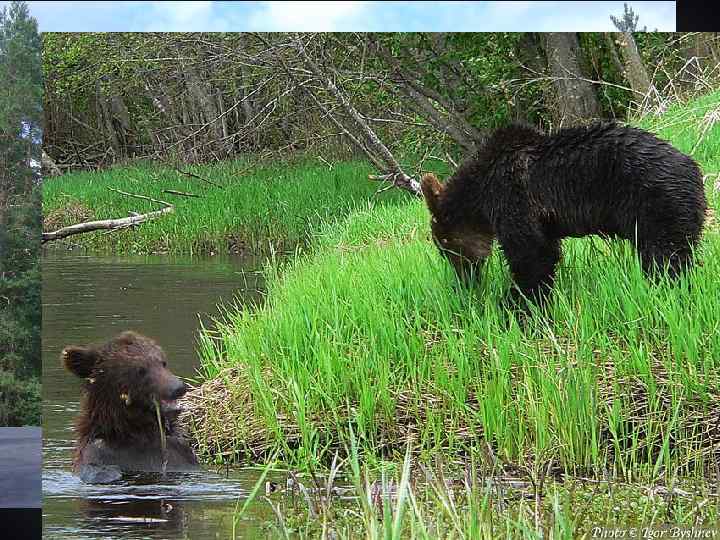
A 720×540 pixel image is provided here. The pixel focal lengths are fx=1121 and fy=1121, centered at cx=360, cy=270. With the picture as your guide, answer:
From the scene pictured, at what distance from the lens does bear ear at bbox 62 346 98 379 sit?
4648mm

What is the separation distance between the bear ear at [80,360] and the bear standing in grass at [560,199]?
5.70 feet

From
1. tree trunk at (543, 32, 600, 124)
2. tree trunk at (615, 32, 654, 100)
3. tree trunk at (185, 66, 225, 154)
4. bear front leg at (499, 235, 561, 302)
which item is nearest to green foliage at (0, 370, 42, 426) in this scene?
tree trunk at (185, 66, 225, 154)

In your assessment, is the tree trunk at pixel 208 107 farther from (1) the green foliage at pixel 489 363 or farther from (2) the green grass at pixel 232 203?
(1) the green foliage at pixel 489 363

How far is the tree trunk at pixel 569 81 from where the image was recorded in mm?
5309

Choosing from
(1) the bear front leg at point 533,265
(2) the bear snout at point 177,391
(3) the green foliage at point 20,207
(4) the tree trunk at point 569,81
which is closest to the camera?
(2) the bear snout at point 177,391

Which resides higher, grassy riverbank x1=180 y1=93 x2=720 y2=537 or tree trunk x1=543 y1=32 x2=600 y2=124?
tree trunk x1=543 y1=32 x2=600 y2=124

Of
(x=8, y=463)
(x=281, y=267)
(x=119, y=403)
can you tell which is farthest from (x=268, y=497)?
(x=8, y=463)

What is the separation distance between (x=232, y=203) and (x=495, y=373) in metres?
1.68

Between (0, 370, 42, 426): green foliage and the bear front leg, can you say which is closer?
the bear front leg

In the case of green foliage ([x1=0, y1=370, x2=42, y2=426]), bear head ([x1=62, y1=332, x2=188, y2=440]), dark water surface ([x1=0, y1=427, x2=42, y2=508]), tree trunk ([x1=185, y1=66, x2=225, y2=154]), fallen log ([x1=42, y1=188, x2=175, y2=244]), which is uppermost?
tree trunk ([x1=185, y1=66, x2=225, y2=154])

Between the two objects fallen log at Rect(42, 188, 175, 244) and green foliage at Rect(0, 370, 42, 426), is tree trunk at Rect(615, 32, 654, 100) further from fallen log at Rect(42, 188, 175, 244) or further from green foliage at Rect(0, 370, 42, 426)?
green foliage at Rect(0, 370, 42, 426)

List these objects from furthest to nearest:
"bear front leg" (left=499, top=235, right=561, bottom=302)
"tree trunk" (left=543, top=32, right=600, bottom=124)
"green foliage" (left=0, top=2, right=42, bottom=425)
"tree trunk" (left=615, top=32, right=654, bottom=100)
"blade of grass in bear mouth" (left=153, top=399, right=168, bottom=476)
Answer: "tree trunk" (left=615, top=32, right=654, bottom=100) < "tree trunk" (left=543, top=32, right=600, bottom=124) < "green foliage" (left=0, top=2, right=42, bottom=425) < "bear front leg" (left=499, top=235, right=561, bottom=302) < "blade of grass in bear mouth" (left=153, top=399, right=168, bottom=476)

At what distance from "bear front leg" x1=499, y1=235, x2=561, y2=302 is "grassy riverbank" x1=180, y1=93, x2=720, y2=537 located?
0.20 ft

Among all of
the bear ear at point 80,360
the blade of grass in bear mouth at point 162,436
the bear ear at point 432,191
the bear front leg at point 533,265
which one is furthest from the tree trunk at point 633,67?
the bear ear at point 80,360
